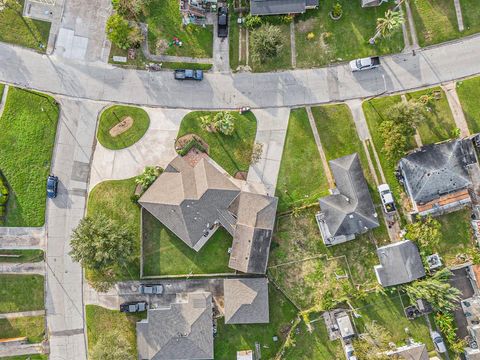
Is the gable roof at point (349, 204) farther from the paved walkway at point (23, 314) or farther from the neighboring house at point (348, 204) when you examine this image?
the paved walkway at point (23, 314)

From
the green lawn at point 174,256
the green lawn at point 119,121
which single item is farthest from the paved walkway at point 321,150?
the green lawn at point 119,121

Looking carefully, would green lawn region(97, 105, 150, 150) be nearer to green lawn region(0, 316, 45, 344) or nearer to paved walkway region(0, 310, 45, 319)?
paved walkway region(0, 310, 45, 319)

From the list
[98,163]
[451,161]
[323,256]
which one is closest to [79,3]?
[98,163]

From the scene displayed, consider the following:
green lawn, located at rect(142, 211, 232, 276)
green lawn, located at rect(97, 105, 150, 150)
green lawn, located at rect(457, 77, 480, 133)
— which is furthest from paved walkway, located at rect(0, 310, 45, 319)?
green lawn, located at rect(457, 77, 480, 133)

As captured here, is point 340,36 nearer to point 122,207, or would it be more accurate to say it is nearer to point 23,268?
point 122,207

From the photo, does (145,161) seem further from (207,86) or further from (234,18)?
(234,18)

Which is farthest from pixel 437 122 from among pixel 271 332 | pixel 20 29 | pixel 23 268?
pixel 23 268
